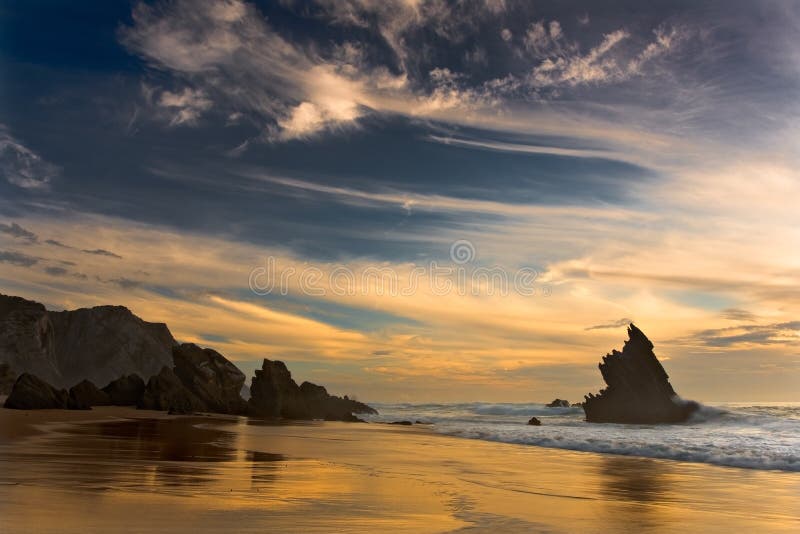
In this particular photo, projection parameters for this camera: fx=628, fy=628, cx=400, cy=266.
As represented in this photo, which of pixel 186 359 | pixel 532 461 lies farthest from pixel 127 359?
pixel 532 461

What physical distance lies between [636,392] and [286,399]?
35919mm

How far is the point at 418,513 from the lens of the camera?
28.8 feet

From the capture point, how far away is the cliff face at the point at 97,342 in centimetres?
13625

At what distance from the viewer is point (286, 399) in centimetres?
6856

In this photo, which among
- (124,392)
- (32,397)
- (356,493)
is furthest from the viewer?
(124,392)

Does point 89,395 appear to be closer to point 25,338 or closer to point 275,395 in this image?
point 275,395

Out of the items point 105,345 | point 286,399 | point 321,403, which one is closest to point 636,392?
point 321,403

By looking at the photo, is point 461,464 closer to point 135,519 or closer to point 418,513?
point 418,513

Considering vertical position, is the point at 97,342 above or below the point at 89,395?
above

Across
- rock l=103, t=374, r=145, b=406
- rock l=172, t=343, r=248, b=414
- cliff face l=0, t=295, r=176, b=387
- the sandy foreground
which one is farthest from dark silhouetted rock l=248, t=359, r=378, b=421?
cliff face l=0, t=295, r=176, b=387

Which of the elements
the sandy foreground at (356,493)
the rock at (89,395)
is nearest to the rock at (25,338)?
the rock at (89,395)

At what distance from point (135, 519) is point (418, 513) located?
370 cm

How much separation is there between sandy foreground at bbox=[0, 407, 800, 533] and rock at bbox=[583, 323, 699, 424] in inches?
1589

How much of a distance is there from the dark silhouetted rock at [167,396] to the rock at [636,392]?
38.2 metres
